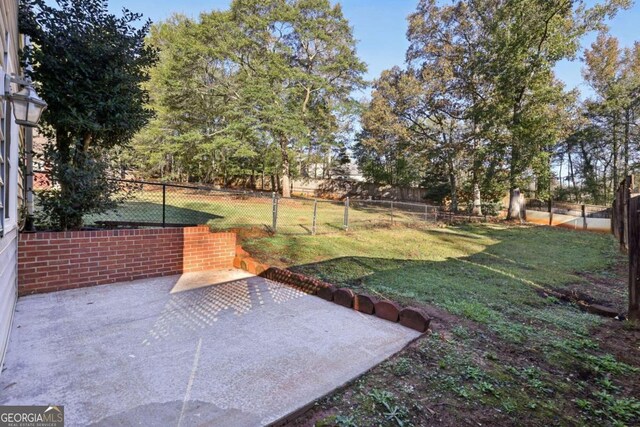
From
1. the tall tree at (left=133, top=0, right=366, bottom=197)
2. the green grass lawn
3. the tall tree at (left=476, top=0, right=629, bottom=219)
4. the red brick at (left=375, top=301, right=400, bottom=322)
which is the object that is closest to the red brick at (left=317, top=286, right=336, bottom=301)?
the red brick at (left=375, top=301, right=400, bottom=322)

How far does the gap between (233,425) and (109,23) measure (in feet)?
15.0

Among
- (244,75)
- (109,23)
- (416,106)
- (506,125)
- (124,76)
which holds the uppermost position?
(244,75)

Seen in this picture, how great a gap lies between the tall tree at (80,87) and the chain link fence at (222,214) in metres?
0.59

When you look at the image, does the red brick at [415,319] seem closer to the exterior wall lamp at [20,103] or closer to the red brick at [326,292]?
the red brick at [326,292]

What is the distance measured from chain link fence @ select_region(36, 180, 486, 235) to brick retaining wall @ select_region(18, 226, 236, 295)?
24.0 inches

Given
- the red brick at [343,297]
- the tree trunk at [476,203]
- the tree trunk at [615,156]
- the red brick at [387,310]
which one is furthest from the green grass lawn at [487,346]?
the tree trunk at [615,156]

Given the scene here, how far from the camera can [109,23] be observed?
153 inches

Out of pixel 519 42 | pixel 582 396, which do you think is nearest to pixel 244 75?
pixel 519 42

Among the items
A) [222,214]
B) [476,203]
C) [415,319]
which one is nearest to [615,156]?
[476,203]

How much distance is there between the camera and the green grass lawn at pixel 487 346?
1.83m

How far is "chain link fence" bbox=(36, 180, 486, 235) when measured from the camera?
17.6ft

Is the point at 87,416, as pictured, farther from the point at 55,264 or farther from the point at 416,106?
the point at 416,106

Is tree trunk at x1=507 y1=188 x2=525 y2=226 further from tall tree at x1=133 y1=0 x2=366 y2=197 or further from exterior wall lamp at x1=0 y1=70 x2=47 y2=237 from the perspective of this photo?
exterior wall lamp at x1=0 y1=70 x2=47 y2=237

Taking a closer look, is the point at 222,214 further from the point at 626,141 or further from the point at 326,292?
the point at 626,141
